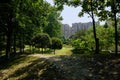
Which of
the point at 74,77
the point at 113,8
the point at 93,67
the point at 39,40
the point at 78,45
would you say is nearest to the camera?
the point at 74,77

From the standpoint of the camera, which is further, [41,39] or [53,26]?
[53,26]

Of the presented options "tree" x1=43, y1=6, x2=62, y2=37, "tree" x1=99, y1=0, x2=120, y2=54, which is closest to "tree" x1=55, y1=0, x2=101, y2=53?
"tree" x1=99, y1=0, x2=120, y2=54

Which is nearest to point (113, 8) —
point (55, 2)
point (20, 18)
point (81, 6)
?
point (81, 6)

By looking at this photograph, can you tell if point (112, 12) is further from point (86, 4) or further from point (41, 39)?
point (41, 39)

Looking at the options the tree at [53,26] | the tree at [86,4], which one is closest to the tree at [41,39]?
the tree at [86,4]

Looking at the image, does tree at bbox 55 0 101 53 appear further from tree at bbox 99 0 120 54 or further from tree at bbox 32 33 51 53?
tree at bbox 32 33 51 53

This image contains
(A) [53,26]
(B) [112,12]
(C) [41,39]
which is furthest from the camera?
(A) [53,26]

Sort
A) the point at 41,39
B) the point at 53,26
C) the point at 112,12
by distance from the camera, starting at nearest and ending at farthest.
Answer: the point at 112,12 < the point at 41,39 < the point at 53,26

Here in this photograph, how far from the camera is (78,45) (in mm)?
57969

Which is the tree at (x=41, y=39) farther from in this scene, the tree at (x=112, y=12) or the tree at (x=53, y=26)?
the tree at (x=53, y=26)

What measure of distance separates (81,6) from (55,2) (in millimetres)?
3088

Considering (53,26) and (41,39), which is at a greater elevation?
(53,26)

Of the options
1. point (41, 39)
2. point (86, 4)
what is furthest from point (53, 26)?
point (86, 4)

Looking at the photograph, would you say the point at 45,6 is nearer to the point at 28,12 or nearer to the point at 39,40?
the point at 28,12
